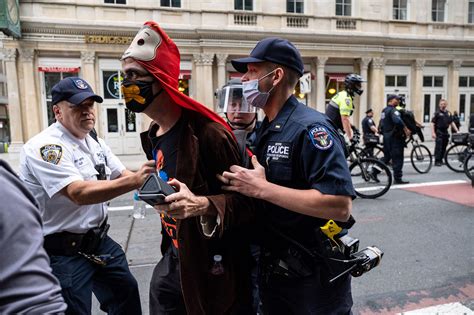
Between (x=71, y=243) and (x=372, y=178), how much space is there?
6.82 meters

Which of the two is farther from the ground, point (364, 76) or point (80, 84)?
point (364, 76)

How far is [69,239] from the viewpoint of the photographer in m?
2.28

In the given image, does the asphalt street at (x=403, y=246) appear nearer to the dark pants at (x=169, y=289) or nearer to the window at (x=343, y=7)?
the dark pants at (x=169, y=289)

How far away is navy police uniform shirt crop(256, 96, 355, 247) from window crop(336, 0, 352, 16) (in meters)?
21.5

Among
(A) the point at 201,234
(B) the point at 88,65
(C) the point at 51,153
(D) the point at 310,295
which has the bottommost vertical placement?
(D) the point at 310,295

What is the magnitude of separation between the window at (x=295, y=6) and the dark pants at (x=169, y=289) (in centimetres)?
2059

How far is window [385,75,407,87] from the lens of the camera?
21.9 meters

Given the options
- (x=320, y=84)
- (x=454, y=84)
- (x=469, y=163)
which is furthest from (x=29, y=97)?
(x=454, y=84)

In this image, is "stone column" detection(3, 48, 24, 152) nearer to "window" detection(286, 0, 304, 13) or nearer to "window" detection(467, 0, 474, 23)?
"window" detection(286, 0, 304, 13)

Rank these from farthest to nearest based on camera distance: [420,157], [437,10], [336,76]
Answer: [437,10]
[336,76]
[420,157]

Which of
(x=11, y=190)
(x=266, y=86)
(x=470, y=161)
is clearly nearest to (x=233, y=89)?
(x=266, y=86)

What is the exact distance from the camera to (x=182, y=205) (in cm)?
150

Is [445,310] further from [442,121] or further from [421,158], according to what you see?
[442,121]

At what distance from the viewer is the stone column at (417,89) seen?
21.8 meters
